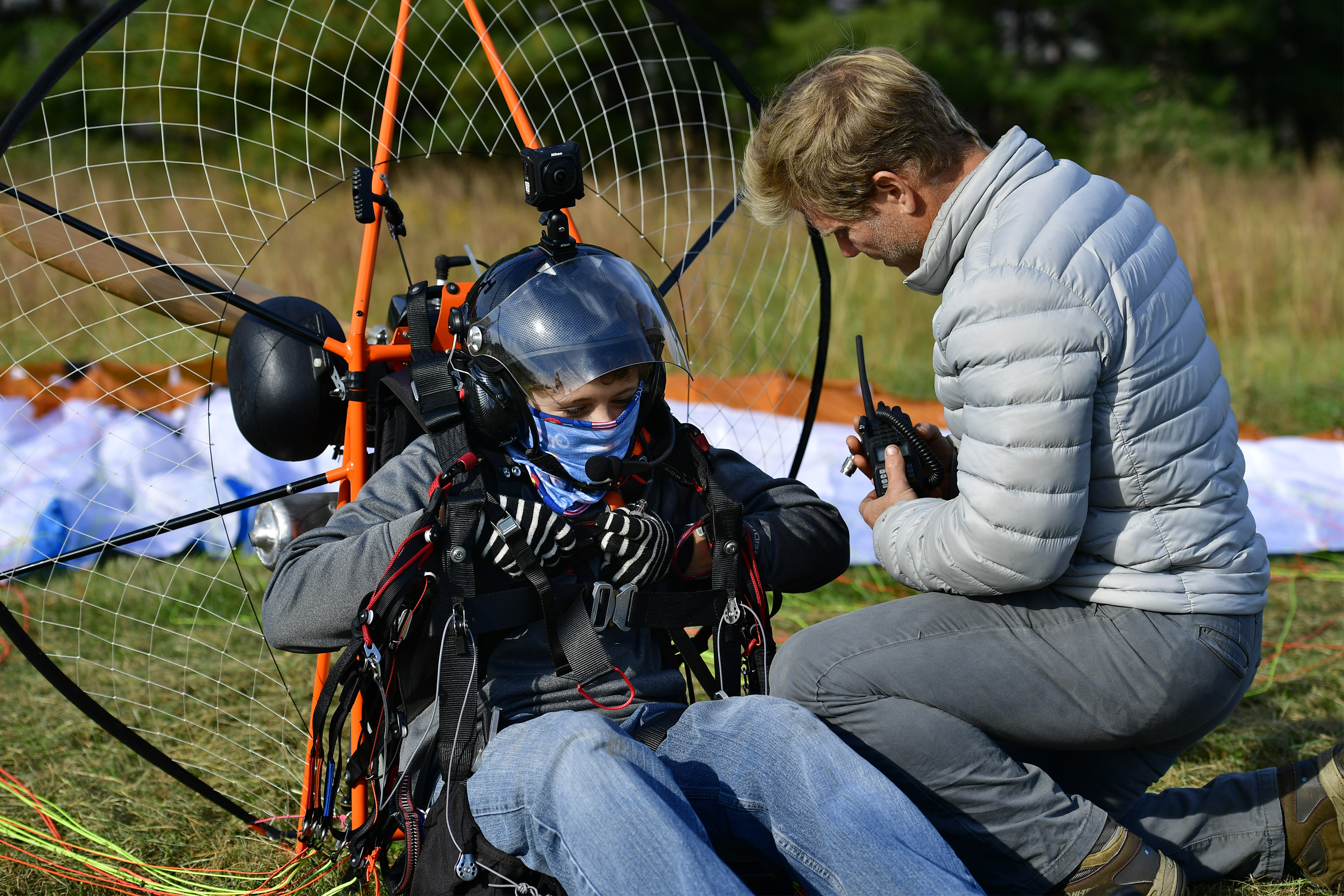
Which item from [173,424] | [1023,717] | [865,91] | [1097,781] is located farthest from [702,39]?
[173,424]

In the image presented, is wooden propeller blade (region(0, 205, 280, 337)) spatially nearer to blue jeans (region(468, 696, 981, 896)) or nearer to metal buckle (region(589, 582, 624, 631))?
metal buckle (region(589, 582, 624, 631))

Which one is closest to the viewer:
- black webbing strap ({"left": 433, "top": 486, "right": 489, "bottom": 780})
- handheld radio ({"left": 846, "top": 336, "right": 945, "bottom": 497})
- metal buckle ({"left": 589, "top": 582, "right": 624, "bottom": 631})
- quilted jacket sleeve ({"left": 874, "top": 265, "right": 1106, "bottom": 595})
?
quilted jacket sleeve ({"left": 874, "top": 265, "right": 1106, "bottom": 595})

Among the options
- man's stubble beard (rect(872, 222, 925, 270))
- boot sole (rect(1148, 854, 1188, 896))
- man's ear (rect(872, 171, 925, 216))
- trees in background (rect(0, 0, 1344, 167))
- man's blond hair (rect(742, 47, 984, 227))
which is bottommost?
boot sole (rect(1148, 854, 1188, 896))

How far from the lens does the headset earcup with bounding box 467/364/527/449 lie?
2.23m

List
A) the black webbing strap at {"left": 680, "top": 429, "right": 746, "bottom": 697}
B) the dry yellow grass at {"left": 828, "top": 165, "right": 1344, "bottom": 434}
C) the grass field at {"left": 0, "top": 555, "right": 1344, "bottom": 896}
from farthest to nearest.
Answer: the dry yellow grass at {"left": 828, "top": 165, "right": 1344, "bottom": 434}, the grass field at {"left": 0, "top": 555, "right": 1344, "bottom": 896}, the black webbing strap at {"left": 680, "top": 429, "right": 746, "bottom": 697}

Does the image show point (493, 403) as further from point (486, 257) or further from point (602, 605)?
point (486, 257)

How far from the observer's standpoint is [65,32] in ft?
53.8

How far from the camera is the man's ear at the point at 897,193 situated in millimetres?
2205

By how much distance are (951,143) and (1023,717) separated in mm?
1129

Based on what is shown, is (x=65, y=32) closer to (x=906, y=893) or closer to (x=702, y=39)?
(x=702, y=39)

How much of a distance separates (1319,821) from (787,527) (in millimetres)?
1325

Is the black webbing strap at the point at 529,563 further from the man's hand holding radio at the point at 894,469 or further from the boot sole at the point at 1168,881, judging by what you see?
→ the boot sole at the point at 1168,881

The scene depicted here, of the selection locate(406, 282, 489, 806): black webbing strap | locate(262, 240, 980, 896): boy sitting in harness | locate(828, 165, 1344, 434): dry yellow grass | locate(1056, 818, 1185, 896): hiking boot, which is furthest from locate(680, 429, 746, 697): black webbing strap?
locate(828, 165, 1344, 434): dry yellow grass

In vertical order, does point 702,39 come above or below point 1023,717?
above
